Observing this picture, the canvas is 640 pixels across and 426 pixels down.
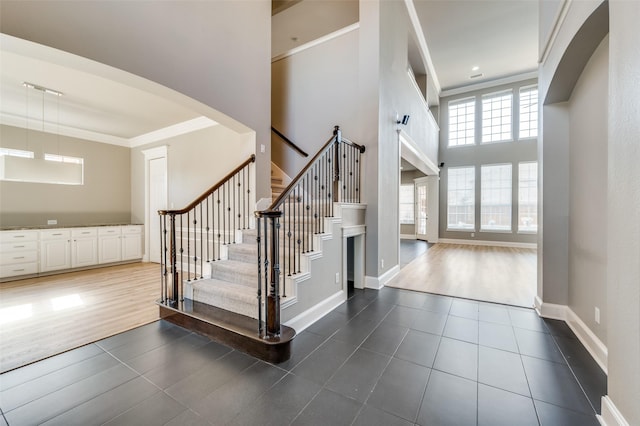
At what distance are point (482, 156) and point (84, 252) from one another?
11.5 meters

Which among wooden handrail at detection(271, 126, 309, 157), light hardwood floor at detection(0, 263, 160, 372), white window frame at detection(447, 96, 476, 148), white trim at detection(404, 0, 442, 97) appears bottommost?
light hardwood floor at detection(0, 263, 160, 372)

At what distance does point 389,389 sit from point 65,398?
214 centimetres

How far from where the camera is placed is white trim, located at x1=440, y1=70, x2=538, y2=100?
8.36 m

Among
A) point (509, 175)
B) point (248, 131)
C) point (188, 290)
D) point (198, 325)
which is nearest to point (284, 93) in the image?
point (248, 131)

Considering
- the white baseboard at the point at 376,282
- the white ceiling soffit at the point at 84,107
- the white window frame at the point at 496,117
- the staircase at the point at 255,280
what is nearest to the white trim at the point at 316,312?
the staircase at the point at 255,280

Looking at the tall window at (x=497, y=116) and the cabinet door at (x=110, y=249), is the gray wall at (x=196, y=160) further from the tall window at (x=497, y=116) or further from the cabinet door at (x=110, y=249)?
the tall window at (x=497, y=116)

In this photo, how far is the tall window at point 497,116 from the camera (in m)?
8.80

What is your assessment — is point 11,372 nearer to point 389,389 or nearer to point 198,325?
point 198,325

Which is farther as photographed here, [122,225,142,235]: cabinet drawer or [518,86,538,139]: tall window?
[518,86,538,139]: tall window

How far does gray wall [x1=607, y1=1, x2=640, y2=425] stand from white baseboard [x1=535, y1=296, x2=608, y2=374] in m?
0.85

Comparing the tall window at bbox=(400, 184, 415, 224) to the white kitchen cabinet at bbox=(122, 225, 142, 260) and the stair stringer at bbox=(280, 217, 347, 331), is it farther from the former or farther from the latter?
the white kitchen cabinet at bbox=(122, 225, 142, 260)

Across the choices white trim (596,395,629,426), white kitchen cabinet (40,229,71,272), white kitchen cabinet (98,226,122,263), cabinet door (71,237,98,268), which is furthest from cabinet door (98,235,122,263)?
white trim (596,395,629,426)

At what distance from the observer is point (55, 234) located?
510 cm

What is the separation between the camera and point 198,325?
8.45 feet
